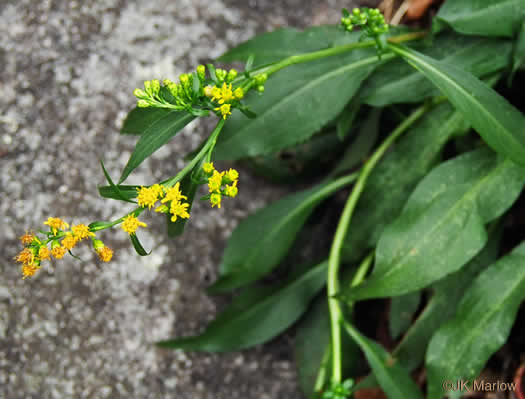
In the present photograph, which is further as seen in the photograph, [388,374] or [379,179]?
[379,179]

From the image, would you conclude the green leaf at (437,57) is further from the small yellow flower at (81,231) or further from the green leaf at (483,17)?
the small yellow flower at (81,231)

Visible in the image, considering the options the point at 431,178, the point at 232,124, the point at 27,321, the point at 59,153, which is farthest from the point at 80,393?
the point at 431,178

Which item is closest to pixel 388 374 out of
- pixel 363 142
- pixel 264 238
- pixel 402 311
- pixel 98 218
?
pixel 402 311

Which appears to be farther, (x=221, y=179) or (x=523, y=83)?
(x=523, y=83)

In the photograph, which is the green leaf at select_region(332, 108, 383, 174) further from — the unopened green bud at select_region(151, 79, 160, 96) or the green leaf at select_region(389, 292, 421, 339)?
the unopened green bud at select_region(151, 79, 160, 96)

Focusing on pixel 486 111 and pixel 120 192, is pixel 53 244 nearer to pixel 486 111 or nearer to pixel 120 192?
pixel 120 192

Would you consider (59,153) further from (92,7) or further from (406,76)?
(406,76)
